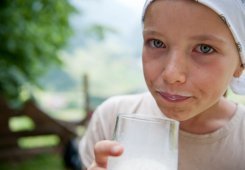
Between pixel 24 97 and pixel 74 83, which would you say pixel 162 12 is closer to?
pixel 24 97

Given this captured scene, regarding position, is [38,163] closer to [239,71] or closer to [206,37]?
[239,71]

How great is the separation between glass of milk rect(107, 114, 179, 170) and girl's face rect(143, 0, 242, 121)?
4.3 inches

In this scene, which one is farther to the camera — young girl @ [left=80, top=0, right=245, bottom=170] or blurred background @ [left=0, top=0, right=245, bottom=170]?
blurred background @ [left=0, top=0, right=245, bottom=170]

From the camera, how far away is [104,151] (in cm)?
61

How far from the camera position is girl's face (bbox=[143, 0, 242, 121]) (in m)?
0.68

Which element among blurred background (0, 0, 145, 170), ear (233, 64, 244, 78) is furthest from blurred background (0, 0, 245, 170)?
ear (233, 64, 244, 78)

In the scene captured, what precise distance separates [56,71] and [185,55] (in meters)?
3.29

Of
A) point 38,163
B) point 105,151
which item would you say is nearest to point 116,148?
point 105,151

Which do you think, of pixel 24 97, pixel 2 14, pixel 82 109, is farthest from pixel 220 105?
pixel 82 109

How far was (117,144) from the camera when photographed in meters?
0.60

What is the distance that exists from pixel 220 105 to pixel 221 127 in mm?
70

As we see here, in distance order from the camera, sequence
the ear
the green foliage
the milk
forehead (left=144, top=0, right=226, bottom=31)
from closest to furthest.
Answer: the milk, forehead (left=144, top=0, right=226, bottom=31), the ear, the green foliage

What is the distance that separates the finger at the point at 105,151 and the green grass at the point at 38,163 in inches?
134

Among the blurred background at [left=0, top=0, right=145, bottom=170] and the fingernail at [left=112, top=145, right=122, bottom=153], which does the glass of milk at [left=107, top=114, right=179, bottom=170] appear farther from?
the blurred background at [left=0, top=0, right=145, bottom=170]
